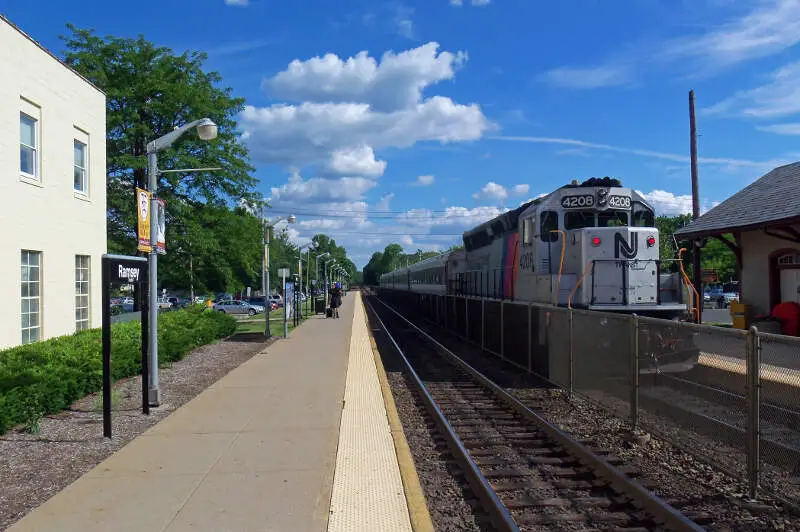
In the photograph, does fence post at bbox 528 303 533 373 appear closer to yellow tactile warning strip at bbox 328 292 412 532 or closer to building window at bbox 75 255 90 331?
yellow tactile warning strip at bbox 328 292 412 532

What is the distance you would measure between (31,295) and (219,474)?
31.6 ft

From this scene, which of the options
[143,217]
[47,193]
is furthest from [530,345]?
[47,193]

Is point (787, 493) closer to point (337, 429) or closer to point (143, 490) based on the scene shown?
point (337, 429)

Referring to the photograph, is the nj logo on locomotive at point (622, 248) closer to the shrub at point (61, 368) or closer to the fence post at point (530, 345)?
the fence post at point (530, 345)

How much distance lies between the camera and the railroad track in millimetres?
5555

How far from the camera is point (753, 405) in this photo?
5.90 m

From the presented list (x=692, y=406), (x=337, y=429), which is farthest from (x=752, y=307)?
(x=337, y=429)

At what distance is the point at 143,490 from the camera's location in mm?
6145

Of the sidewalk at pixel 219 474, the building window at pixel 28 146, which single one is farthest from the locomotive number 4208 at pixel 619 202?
the building window at pixel 28 146

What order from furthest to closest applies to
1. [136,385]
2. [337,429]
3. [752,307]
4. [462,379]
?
[752,307] → [462,379] → [136,385] → [337,429]

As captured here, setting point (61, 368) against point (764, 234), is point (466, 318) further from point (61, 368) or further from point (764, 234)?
point (61, 368)

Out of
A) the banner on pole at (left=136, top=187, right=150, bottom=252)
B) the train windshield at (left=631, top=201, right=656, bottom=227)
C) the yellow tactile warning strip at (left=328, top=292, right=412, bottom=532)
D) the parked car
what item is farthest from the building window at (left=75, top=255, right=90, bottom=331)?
the parked car

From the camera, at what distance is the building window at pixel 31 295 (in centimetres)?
1364

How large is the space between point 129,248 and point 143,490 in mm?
23885
